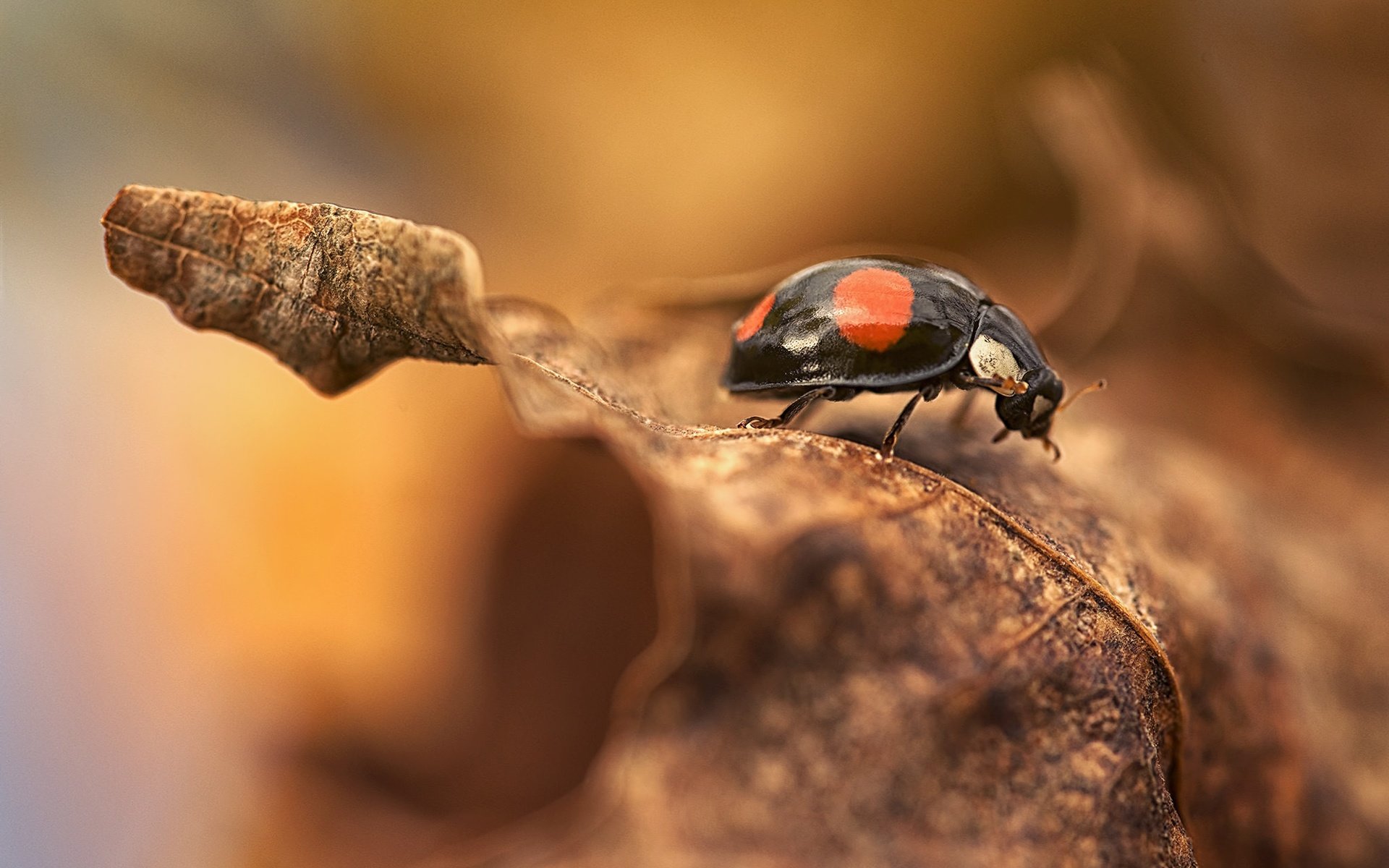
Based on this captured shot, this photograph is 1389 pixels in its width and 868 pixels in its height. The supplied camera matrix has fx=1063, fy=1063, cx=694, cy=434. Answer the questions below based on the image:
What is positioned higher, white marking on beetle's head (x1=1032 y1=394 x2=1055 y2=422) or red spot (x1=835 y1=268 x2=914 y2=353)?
red spot (x1=835 y1=268 x2=914 y2=353)

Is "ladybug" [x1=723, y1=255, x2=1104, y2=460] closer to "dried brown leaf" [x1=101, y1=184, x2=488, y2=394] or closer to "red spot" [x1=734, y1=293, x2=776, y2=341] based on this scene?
"red spot" [x1=734, y1=293, x2=776, y2=341]

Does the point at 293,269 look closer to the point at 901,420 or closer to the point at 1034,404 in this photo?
the point at 901,420

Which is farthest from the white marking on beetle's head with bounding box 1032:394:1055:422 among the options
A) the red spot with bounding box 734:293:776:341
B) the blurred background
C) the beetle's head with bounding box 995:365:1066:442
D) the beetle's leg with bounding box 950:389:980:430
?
the blurred background

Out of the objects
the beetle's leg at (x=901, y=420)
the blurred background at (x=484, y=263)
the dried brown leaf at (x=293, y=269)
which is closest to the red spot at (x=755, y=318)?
the beetle's leg at (x=901, y=420)

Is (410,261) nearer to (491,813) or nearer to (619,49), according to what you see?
(491,813)

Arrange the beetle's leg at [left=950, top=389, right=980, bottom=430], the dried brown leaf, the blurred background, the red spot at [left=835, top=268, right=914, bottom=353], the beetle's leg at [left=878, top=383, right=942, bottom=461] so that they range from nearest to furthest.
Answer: the dried brown leaf → the beetle's leg at [left=878, top=383, right=942, bottom=461] → the red spot at [left=835, top=268, right=914, bottom=353] → the beetle's leg at [left=950, top=389, right=980, bottom=430] → the blurred background

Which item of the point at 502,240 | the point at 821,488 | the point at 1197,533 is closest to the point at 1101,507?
the point at 1197,533

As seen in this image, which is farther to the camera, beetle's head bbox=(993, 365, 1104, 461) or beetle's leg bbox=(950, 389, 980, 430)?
beetle's leg bbox=(950, 389, 980, 430)
